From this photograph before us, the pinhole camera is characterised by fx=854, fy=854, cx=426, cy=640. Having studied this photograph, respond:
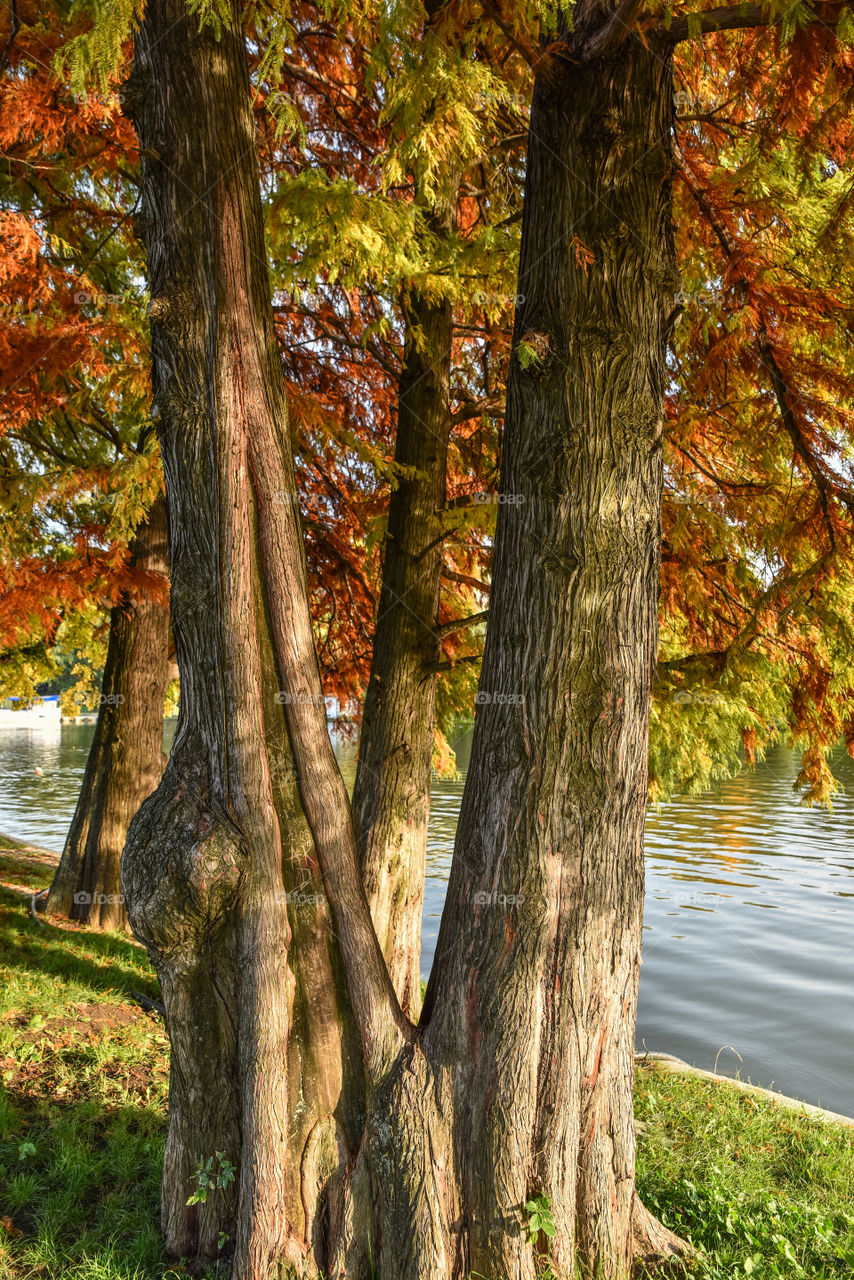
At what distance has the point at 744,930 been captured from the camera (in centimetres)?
1155

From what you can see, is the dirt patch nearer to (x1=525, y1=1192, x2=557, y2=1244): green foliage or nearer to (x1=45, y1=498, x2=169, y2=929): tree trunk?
(x1=45, y1=498, x2=169, y2=929): tree trunk

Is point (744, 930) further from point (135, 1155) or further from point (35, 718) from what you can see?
point (35, 718)

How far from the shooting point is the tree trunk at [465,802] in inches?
124

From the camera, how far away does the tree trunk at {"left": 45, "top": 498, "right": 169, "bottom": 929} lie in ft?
27.0

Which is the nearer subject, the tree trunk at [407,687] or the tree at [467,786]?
the tree at [467,786]

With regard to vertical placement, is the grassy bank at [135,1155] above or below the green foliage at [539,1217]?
below

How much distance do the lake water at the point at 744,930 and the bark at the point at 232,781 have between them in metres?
5.24

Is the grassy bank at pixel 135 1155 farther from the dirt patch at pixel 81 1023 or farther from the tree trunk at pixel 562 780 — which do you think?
the tree trunk at pixel 562 780

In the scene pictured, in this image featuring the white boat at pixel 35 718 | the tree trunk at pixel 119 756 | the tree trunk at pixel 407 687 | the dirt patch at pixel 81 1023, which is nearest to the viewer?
the dirt patch at pixel 81 1023

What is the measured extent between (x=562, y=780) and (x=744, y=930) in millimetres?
9740

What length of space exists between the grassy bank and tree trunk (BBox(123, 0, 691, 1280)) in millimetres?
367

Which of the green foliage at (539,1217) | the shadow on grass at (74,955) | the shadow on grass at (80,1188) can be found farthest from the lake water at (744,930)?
the green foliage at (539,1217)

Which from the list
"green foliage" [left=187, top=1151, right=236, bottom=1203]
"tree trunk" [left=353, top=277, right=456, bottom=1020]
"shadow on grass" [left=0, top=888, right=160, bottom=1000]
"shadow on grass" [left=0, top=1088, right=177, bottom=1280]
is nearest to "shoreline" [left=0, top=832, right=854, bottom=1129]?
"tree trunk" [left=353, top=277, right=456, bottom=1020]

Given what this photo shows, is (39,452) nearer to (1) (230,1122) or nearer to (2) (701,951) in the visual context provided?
(1) (230,1122)
